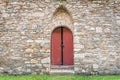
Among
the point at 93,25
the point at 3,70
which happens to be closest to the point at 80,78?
the point at 93,25

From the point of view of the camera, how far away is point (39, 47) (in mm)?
9758

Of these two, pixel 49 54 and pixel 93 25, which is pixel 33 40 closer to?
pixel 49 54

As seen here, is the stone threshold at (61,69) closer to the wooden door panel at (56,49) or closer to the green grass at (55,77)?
the wooden door panel at (56,49)

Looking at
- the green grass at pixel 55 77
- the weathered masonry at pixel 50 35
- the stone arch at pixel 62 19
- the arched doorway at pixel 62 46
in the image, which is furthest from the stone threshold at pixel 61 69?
the stone arch at pixel 62 19

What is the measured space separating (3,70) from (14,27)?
1.53 metres

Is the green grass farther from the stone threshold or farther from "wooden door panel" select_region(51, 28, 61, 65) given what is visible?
"wooden door panel" select_region(51, 28, 61, 65)

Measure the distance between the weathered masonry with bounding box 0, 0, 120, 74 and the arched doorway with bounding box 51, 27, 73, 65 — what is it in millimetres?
309

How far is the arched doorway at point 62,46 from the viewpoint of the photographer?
10.2 meters

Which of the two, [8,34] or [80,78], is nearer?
[80,78]

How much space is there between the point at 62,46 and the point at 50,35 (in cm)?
70

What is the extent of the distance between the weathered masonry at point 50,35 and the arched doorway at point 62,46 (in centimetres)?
31

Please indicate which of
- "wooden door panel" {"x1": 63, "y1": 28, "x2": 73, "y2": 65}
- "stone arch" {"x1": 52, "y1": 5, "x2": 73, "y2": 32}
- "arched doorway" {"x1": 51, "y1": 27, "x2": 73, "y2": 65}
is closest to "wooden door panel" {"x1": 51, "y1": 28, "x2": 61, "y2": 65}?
"arched doorway" {"x1": 51, "y1": 27, "x2": 73, "y2": 65}

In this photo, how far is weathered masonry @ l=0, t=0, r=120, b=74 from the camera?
9.73 metres

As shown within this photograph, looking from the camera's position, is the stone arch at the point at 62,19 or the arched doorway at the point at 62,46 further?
the arched doorway at the point at 62,46
